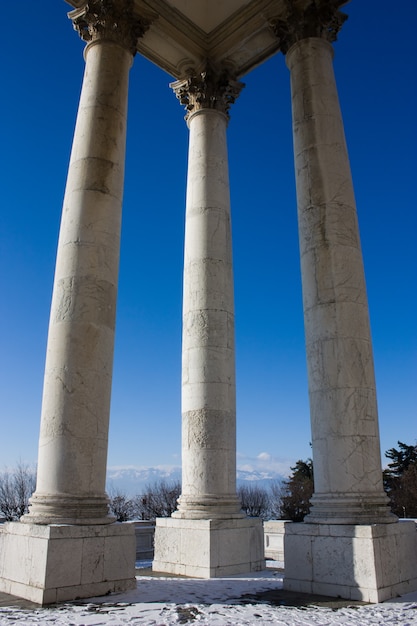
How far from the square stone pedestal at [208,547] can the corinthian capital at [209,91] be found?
110m

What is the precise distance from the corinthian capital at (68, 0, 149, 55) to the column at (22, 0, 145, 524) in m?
1.80

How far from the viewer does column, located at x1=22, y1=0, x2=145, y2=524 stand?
8500 cm

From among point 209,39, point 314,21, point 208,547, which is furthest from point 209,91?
point 208,547

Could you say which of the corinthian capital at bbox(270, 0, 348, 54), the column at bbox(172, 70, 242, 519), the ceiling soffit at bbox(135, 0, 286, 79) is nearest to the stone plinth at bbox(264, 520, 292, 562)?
the column at bbox(172, 70, 242, 519)

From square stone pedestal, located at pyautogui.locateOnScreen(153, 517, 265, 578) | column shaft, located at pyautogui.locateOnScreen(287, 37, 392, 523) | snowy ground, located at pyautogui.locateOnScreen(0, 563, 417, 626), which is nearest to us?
snowy ground, located at pyautogui.locateOnScreen(0, 563, 417, 626)

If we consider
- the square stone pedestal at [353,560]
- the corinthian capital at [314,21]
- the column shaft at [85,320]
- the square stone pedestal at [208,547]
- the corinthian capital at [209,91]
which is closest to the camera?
the square stone pedestal at [353,560]

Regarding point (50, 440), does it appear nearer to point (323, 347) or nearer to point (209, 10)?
point (323, 347)

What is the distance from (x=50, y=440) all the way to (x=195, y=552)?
131 ft

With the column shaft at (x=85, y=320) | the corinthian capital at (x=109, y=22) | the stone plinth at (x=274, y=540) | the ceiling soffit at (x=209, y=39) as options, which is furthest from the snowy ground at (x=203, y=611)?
the ceiling soffit at (x=209, y=39)

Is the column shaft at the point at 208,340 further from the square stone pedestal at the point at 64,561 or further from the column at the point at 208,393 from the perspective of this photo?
the square stone pedestal at the point at 64,561

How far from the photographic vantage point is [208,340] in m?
123

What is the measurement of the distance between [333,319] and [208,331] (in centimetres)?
3593

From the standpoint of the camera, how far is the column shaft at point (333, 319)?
87.5 metres

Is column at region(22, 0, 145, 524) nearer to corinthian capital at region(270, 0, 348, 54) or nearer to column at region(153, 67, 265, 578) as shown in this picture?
column at region(153, 67, 265, 578)
